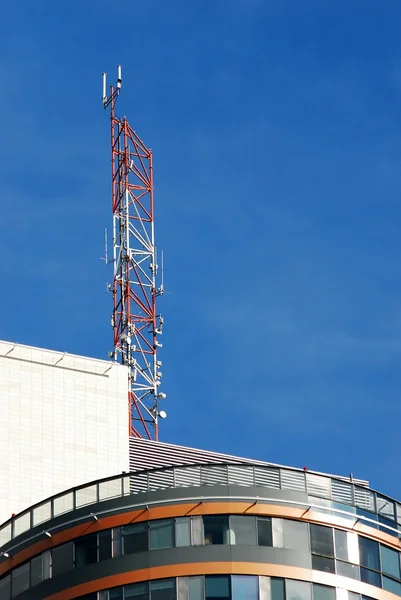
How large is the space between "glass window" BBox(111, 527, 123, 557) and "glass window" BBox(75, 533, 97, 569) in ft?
3.22

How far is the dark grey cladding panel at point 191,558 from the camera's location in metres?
96.3

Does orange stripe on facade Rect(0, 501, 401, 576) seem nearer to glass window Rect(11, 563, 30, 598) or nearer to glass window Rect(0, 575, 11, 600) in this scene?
glass window Rect(11, 563, 30, 598)

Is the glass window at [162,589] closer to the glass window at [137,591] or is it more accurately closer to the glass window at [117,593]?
the glass window at [137,591]

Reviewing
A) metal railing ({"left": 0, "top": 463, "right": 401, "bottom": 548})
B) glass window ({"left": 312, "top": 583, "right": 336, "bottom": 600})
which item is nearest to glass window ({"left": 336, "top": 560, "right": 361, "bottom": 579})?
glass window ({"left": 312, "top": 583, "right": 336, "bottom": 600})

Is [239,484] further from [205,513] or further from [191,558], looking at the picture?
[191,558]

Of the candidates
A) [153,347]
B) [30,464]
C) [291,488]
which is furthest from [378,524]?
[153,347]

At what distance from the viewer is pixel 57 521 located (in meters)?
100

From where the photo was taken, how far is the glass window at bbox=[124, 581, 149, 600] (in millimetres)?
95688

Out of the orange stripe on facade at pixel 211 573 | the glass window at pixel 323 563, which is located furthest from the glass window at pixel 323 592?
the glass window at pixel 323 563

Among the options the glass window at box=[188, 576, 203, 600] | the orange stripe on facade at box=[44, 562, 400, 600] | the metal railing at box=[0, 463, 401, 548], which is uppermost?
the metal railing at box=[0, 463, 401, 548]

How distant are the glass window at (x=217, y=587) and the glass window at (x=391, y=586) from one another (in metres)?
8.63

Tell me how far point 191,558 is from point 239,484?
16.7 ft

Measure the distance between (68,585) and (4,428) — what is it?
2952cm

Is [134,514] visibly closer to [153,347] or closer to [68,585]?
[68,585]
